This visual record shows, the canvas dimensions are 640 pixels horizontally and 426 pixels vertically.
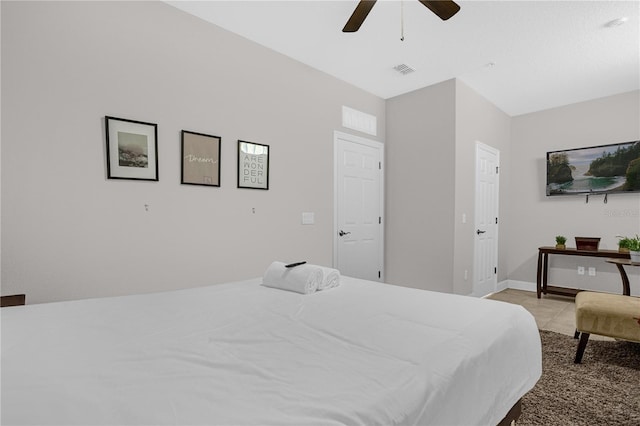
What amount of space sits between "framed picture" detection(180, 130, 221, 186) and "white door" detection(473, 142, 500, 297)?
3.50 metres

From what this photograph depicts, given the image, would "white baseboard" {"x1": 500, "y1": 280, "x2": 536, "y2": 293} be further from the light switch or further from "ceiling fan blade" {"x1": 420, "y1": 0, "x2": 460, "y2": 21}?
"ceiling fan blade" {"x1": 420, "y1": 0, "x2": 460, "y2": 21}

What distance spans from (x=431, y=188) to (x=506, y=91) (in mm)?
1715

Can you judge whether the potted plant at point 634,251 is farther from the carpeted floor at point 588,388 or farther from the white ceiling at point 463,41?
the white ceiling at point 463,41

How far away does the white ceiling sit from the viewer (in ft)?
8.76

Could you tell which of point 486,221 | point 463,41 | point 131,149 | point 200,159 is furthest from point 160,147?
point 486,221

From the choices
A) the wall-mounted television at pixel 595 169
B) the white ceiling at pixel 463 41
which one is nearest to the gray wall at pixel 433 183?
the white ceiling at pixel 463 41

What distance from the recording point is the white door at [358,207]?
4.03 meters

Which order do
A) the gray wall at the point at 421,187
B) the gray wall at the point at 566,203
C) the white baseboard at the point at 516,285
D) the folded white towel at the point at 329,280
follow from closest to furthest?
the folded white towel at the point at 329,280 < the gray wall at the point at 421,187 < the gray wall at the point at 566,203 < the white baseboard at the point at 516,285

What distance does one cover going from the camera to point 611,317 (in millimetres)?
2342

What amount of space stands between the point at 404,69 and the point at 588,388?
3.34 meters

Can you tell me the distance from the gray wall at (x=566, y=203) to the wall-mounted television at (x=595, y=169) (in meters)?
0.13

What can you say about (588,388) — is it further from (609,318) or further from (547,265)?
(547,265)

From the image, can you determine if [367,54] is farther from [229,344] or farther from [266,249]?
[229,344]

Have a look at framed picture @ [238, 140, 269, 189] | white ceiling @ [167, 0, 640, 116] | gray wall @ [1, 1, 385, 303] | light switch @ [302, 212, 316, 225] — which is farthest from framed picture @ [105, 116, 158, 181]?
light switch @ [302, 212, 316, 225]
